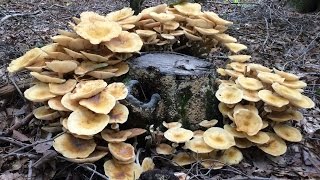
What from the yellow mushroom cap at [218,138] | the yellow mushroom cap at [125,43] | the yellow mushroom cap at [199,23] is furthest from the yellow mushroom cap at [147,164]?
the yellow mushroom cap at [199,23]

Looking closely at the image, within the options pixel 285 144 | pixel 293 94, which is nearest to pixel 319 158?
pixel 285 144

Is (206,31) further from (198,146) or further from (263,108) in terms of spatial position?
(198,146)

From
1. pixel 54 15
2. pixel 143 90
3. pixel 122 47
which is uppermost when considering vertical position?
pixel 122 47

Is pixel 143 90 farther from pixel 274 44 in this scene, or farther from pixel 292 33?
pixel 292 33

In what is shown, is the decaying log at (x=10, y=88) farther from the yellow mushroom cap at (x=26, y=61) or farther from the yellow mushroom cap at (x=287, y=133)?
the yellow mushroom cap at (x=287, y=133)

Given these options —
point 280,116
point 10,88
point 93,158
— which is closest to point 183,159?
point 93,158

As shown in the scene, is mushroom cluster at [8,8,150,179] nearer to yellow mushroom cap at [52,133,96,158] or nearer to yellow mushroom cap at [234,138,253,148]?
yellow mushroom cap at [52,133,96,158]

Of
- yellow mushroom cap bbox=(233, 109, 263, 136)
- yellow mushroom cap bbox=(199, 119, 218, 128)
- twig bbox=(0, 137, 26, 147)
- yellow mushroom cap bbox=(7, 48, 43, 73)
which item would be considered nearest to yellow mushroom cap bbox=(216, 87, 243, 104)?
yellow mushroom cap bbox=(233, 109, 263, 136)
